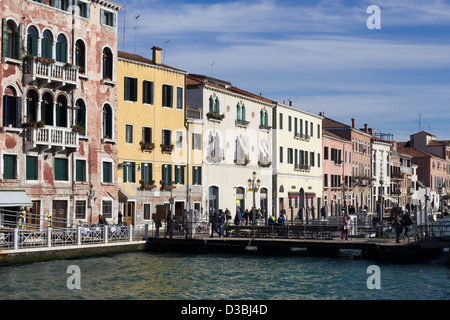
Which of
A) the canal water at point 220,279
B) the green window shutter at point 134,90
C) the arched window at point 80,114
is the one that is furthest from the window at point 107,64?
the canal water at point 220,279

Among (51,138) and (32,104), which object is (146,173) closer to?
(51,138)

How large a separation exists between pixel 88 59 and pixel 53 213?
762cm

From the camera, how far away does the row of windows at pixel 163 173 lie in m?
38.3

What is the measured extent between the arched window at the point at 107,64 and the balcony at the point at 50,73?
2.97m

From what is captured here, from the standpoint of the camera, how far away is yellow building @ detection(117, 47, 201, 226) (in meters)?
38.1

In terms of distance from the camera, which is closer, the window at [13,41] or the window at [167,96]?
the window at [13,41]

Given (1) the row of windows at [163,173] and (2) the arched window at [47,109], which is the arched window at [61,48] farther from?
(1) the row of windows at [163,173]

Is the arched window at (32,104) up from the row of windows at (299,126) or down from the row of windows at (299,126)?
down

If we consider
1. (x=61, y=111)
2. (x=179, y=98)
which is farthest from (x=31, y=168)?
(x=179, y=98)

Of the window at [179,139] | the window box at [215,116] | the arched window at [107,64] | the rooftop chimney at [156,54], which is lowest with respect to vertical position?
the window at [179,139]

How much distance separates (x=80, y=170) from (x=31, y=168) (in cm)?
321

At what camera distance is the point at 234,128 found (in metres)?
47.5

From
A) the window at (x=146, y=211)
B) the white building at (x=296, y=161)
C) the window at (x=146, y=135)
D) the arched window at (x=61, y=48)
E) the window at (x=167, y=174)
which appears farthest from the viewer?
the white building at (x=296, y=161)
